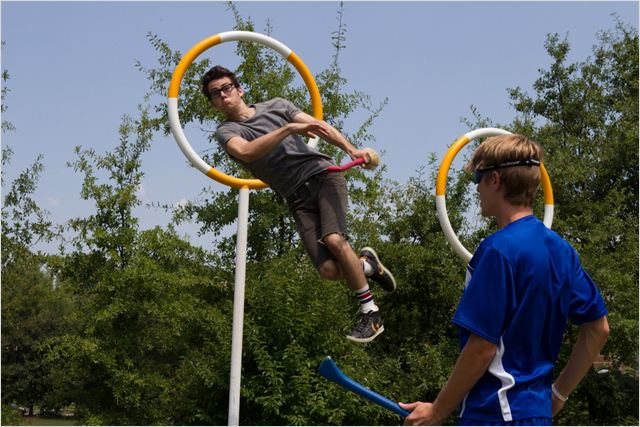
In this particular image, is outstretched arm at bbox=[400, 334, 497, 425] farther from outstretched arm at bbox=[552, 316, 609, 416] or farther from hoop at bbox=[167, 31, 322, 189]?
hoop at bbox=[167, 31, 322, 189]

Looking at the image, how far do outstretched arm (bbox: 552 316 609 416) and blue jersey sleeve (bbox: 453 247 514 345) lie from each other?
474 mm

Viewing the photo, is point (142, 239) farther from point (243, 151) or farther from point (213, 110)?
point (243, 151)

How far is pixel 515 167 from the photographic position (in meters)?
2.73

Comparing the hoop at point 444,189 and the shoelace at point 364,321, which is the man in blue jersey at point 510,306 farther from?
the hoop at point 444,189

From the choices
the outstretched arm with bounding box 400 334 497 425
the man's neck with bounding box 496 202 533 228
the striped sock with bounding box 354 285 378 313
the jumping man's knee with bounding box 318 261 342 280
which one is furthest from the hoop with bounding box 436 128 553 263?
the outstretched arm with bounding box 400 334 497 425

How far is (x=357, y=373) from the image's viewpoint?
12.6 m

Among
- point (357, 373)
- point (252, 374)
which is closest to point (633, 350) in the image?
point (357, 373)

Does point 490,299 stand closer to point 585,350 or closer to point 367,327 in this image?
point 585,350

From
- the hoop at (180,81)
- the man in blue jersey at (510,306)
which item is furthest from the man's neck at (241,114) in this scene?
the man in blue jersey at (510,306)

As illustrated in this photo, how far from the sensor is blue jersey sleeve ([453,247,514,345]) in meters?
2.59

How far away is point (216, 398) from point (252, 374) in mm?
706

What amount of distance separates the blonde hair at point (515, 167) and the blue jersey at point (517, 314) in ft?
0.30

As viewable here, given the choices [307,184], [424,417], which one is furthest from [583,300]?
[307,184]

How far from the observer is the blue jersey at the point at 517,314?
2.60 m
